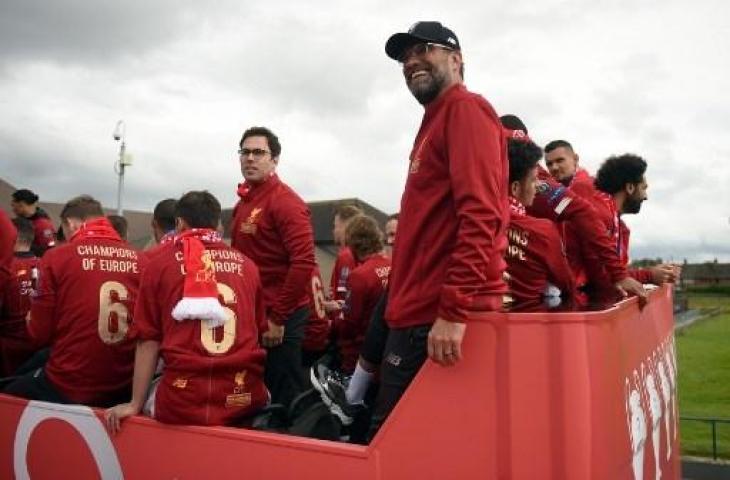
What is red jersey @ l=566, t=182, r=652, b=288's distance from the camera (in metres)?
3.79

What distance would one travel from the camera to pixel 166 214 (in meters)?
4.54

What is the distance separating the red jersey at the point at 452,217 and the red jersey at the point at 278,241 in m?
1.53

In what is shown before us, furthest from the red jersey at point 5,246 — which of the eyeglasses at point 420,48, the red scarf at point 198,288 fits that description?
the eyeglasses at point 420,48

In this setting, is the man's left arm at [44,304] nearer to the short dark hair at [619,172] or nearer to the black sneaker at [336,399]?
the black sneaker at [336,399]

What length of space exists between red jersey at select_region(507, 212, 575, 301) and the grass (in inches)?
452

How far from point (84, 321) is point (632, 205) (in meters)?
3.35

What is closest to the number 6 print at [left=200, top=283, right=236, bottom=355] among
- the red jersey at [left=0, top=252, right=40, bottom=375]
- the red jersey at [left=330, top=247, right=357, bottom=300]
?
the red jersey at [left=0, top=252, right=40, bottom=375]

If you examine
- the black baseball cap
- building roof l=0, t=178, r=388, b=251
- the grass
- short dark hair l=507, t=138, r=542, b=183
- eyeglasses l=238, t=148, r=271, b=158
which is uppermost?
building roof l=0, t=178, r=388, b=251

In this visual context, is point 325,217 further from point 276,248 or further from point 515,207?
point 515,207

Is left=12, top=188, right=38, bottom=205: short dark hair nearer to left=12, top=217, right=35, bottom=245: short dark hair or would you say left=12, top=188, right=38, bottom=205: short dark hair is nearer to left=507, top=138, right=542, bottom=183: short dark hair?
left=12, top=217, right=35, bottom=245: short dark hair

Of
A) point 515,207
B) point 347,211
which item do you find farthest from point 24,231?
point 515,207

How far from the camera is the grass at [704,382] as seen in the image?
46.2ft

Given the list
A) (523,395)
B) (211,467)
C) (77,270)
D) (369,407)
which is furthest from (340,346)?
(523,395)

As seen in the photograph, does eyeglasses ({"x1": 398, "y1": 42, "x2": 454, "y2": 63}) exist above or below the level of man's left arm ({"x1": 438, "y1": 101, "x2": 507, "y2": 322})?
above
